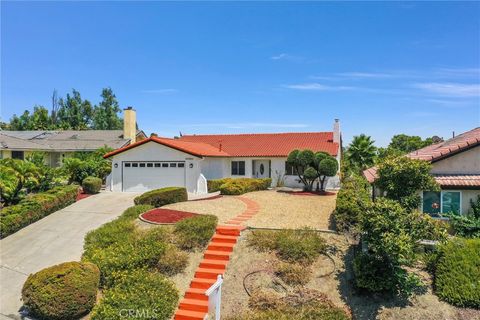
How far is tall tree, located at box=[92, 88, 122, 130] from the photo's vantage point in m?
68.7

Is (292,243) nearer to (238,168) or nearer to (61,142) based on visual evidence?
(238,168)

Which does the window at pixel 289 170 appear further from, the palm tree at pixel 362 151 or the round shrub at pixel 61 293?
the round shrub at pixel 61 293

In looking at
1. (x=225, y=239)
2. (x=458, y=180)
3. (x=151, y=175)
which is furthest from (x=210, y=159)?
(x=458, y=180)

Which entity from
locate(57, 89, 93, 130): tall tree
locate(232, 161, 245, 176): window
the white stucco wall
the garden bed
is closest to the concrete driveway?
the garden bed

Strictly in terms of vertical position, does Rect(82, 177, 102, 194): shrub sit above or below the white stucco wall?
below

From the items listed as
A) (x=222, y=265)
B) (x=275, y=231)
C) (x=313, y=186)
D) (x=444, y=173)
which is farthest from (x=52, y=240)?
(x=313, y=186)

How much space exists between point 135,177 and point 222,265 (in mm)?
17268

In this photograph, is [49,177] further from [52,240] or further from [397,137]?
[397,137]

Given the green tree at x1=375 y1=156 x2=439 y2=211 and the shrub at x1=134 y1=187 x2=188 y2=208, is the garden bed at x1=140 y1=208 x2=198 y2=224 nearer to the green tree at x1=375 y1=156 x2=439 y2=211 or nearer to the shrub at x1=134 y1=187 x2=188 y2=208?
the shrub at x1=134 y1=187 x2=188 y2=208

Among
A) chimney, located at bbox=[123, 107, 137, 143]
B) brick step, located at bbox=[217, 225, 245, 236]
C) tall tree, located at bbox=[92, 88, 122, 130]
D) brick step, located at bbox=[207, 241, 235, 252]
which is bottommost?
brick step, located at bbox=[207, 241, 235, 252]

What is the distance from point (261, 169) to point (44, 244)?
18971 mm

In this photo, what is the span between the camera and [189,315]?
8984 mm

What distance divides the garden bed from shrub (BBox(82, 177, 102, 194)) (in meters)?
9.94

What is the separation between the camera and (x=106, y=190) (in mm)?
26328
